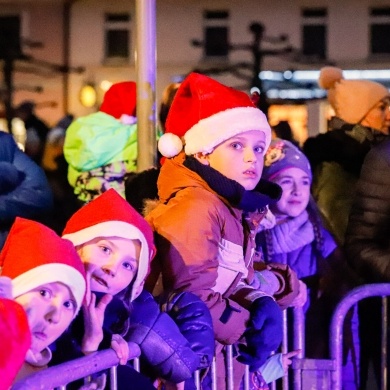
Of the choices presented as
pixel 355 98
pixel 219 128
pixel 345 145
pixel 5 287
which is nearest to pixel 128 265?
pixel 5 287

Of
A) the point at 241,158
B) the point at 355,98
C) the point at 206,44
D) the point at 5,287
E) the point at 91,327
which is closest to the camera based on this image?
the point at 5,287

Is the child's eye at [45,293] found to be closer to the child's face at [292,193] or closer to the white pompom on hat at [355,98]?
the child's face at [292,193]

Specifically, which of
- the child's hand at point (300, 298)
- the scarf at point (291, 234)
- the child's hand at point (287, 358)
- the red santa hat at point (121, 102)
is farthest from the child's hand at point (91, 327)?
the red santa hat at point (121, 102)

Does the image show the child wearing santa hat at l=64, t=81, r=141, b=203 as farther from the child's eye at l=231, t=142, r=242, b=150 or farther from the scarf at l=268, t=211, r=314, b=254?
the child's eye at l=231, t=142, r=242, b=150

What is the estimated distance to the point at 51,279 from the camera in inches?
102

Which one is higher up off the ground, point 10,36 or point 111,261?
point 10,36

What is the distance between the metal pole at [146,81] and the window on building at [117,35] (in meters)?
21.6

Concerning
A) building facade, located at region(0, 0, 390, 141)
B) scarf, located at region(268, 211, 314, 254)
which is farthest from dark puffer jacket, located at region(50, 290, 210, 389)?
building facade, located at region(0, 0, 390, 141)

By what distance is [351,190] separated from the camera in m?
5.13

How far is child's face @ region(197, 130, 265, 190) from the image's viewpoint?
11.1ft

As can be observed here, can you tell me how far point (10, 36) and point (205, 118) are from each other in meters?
23.1

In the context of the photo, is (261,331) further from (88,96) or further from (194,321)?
(88,96)

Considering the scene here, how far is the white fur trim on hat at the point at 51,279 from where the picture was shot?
255 centimetres

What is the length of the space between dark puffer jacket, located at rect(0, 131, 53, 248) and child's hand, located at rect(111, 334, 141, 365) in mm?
2119
